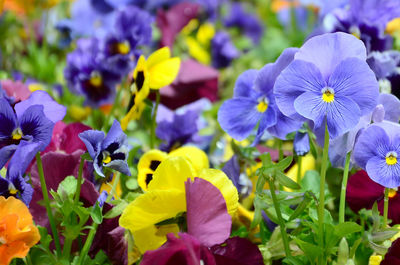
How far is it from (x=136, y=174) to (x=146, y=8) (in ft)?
2.79

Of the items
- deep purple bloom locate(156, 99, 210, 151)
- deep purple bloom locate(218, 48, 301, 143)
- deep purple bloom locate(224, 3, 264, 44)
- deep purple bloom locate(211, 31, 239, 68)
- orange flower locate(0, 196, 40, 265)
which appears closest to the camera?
orange flower locate(0, 196, 40, 265)

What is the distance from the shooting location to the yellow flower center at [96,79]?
104 cm

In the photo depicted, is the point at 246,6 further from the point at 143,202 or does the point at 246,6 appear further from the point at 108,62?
the point at 143,202

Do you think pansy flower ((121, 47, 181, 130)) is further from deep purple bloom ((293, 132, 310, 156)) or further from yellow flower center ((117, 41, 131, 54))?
yellow flower center ((117, 41, 131, 54))

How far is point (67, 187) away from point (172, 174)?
0.11 meters

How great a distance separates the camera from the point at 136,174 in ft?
2.35

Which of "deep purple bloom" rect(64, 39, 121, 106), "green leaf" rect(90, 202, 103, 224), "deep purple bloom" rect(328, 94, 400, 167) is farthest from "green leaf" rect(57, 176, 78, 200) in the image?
"deep purple bloom" rect(64, 39, 121, 106)

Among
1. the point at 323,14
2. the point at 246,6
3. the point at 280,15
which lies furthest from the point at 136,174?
the point at 246,6

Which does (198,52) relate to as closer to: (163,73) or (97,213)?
(163,73)

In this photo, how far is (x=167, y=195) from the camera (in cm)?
55

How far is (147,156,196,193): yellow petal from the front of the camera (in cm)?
56

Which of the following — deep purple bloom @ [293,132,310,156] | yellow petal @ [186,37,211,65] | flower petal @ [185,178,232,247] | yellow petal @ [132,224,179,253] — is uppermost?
deep purple bloom @ [293,132,310,156]

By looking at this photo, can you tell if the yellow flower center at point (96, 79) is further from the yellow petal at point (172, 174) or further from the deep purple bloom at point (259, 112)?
the yellow petal at point (172, 174)

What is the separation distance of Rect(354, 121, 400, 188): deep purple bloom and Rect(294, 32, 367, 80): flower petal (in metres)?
0.07
